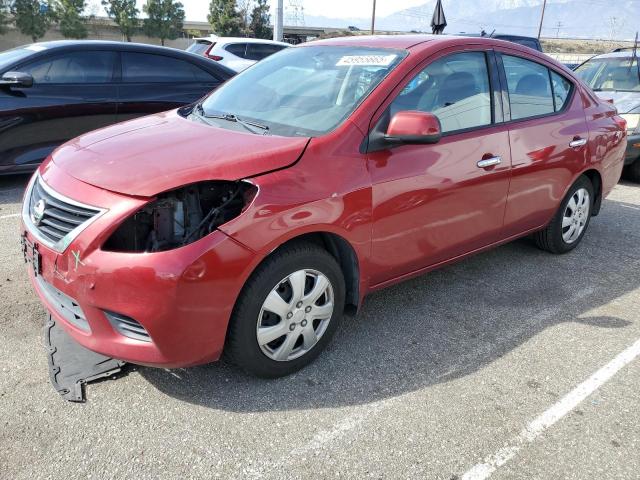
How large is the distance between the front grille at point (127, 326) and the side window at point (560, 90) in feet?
11.3

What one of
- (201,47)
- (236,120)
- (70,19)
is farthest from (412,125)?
(70,19)

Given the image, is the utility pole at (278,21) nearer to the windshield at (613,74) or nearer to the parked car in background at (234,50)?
the parked car in background at (234,50)

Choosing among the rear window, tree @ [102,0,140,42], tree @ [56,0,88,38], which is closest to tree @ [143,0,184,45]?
tree @ [102,0,140,42]

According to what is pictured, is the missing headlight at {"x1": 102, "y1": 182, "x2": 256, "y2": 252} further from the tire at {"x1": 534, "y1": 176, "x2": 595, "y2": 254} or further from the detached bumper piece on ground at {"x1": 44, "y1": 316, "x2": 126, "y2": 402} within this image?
the tire at {"x1": 534, "y1": 176, "x2": 595, "y2": 254}

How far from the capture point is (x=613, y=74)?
27.4 feet

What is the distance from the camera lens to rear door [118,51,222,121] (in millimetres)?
6117

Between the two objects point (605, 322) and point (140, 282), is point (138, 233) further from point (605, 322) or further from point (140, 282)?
point (605, 322)

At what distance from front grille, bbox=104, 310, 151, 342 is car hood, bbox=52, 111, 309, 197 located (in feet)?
1.77

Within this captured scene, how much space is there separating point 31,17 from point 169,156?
47162 millimetres

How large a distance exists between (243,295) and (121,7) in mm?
55267

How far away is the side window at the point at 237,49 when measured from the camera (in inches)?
465

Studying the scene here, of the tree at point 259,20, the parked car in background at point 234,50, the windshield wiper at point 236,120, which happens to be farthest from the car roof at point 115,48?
the tree at point 259,20

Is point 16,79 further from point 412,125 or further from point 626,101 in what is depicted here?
point 626,101

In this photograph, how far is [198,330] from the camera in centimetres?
236
